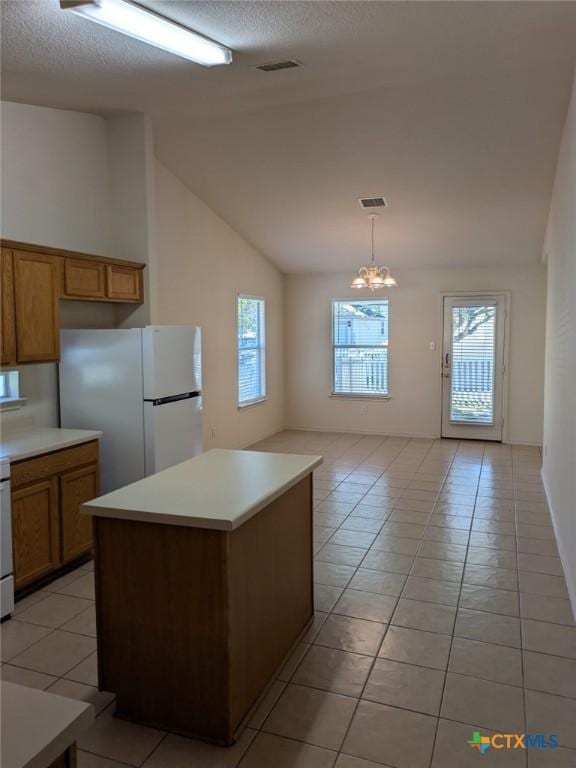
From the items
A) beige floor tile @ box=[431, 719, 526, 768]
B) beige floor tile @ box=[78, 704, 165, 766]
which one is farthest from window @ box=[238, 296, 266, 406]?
beige floor tile @ box=[431, 719, 526, 768]

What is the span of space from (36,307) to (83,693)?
2.31 metres

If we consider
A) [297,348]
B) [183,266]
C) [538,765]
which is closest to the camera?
[538,765]

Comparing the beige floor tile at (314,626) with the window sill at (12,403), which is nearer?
the beige floor tile at (314,626)

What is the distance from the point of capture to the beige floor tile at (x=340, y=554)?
3.80 metres

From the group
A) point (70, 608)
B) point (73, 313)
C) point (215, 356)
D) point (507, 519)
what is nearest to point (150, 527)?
point (70, 608)

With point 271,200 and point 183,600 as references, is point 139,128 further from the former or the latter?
point 183,600

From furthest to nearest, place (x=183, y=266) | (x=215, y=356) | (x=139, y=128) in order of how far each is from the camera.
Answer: (x=215, y=356), (x=183, y=266), (x=139, y=128)

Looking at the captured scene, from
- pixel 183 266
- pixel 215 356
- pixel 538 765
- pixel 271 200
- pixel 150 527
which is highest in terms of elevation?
pixel 271 200

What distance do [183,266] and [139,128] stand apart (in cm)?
154

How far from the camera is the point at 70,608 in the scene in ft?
10.5

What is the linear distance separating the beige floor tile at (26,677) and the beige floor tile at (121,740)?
0.38 m

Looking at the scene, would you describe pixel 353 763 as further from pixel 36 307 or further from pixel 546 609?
pixel 36 307

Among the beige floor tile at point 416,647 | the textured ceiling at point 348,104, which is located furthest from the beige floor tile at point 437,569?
the textured ceiling at point 348,104

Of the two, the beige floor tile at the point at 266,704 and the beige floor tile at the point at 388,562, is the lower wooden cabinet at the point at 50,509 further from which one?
the beige floor tile at the point at 388,562
